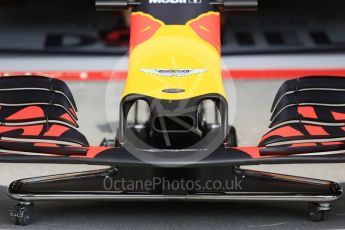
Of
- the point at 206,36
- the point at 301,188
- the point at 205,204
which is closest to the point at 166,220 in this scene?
the point at 205,204

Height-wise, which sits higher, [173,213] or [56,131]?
[56,131]

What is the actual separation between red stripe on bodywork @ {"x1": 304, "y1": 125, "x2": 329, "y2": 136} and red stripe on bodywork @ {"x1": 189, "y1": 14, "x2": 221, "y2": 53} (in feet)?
3.35

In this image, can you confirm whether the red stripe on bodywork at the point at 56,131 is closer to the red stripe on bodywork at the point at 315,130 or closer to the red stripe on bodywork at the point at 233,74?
the red stripe on bodywork at the point at 315,130

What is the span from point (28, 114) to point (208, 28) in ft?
4.59

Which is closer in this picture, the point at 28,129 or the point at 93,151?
the point at 93,151

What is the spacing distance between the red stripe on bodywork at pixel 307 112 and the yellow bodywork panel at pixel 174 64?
1.60ft

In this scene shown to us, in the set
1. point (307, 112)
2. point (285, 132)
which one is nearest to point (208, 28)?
point (307, 112)

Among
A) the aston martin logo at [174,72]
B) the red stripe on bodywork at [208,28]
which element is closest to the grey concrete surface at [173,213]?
the aston martin logo at [174,72]

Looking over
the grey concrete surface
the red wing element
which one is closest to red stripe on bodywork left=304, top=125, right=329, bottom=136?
the red wing element

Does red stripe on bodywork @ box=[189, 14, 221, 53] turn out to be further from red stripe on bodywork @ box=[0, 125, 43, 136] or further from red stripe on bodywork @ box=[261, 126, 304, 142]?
red stripe on bodywork @ box=[0, 125, 43, 136]

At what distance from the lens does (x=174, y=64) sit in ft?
21.7

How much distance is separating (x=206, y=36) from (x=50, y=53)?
5488mm

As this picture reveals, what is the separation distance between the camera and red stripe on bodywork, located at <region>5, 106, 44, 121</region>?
A: 6.36 meters

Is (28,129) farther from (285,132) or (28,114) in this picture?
(285,132)
